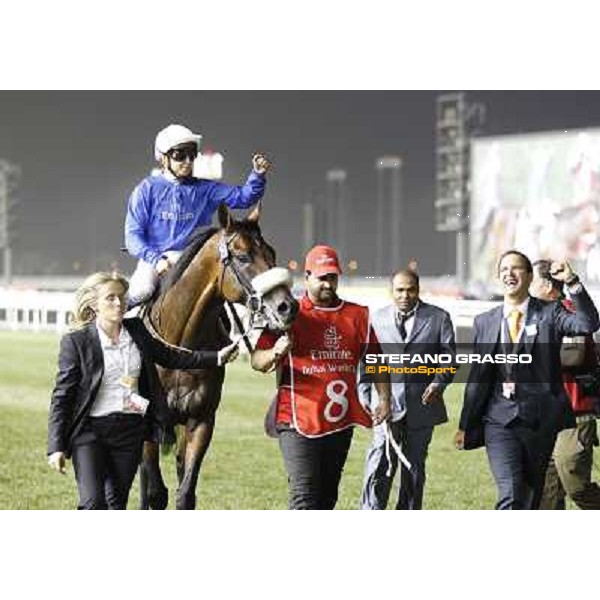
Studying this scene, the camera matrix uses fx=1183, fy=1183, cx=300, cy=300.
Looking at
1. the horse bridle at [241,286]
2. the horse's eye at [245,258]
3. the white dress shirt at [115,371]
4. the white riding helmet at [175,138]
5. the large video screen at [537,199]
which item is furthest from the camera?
the large video screen at [537,199]

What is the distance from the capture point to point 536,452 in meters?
5.67

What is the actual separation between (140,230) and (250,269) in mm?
621

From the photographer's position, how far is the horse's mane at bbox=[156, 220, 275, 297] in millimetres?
5656

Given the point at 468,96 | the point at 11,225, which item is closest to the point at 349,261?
the point at 468,96

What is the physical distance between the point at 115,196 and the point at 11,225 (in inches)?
25.9

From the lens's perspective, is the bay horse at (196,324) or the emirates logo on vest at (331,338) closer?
the emirates logo on vest at (331,338)

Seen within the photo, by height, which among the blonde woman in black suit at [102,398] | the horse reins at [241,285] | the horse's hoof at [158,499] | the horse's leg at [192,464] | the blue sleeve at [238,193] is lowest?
the horse's hoof at [158,499]

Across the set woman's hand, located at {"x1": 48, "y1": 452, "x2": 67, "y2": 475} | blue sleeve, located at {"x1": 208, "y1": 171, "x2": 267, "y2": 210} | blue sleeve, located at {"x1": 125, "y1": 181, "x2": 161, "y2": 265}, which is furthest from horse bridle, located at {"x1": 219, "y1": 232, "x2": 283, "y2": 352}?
woman's hand, located at {"x1": 48, "y1": 452, "x2": 67, "y2": 475}

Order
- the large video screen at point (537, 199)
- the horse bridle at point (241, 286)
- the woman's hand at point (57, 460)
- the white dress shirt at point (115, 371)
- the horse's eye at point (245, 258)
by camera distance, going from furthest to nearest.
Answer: the large video screen at point (537, 199) → the horse's eye at point (245, 258) → the horse bridle at point (241, 286) → the white dress shirt at point (115, 371) → the woman's hand at point (57, 460)

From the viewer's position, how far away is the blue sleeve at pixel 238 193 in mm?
5773

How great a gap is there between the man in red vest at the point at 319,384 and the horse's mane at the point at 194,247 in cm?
34

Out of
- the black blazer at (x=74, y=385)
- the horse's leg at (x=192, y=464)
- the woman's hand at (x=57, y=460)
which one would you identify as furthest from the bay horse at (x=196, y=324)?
the woman's hand at (x=57, y=460)

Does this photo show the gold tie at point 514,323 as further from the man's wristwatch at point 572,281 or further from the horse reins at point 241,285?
the horse reins at point 241,285

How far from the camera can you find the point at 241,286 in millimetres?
5602
